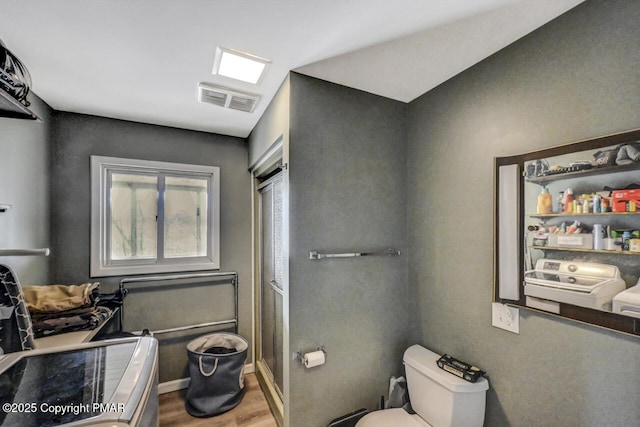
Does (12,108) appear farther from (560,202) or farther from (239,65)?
(560,202)

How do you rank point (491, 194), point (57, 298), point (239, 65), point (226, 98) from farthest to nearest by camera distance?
1. point (226, 98)
2. point (57, 298)
3. point (239, 65)
4. point (491, 194)

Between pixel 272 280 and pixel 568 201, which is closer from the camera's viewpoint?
pixel 568 201

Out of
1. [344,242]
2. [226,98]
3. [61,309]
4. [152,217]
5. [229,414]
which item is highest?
[226,98]

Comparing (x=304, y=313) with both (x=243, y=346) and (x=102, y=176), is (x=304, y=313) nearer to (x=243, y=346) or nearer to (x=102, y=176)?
(x=243, y=346)

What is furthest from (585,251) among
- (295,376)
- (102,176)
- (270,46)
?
(102,176)

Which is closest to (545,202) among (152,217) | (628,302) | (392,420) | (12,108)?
(628,302)

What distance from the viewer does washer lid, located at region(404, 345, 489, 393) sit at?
4.37 ft

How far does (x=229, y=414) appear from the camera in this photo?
2045 millimetres

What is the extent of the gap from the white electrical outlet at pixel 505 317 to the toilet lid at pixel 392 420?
682 millimetres

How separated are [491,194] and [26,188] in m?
2.87

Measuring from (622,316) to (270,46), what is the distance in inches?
73.2

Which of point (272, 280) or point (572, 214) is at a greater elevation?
point (572, 214)
